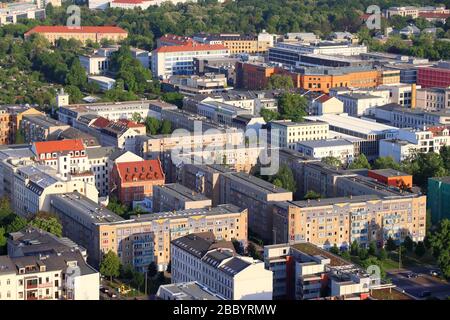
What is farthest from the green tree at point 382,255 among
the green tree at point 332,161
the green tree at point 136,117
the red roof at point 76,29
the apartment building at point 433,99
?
the red roof at point 76,29

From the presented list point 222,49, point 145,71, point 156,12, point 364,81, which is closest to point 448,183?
point 364,81

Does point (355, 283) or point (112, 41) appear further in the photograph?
point (112, 41)

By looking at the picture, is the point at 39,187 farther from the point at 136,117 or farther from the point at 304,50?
the point at 304,50

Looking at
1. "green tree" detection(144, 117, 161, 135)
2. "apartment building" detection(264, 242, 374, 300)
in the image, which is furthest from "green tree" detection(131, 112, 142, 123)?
"apartment building" detection(264, 242, 374, 300)

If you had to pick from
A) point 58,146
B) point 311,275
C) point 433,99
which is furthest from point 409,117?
point 311,275

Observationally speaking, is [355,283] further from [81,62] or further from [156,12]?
[156,12]

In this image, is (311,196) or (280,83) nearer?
(311,196)
